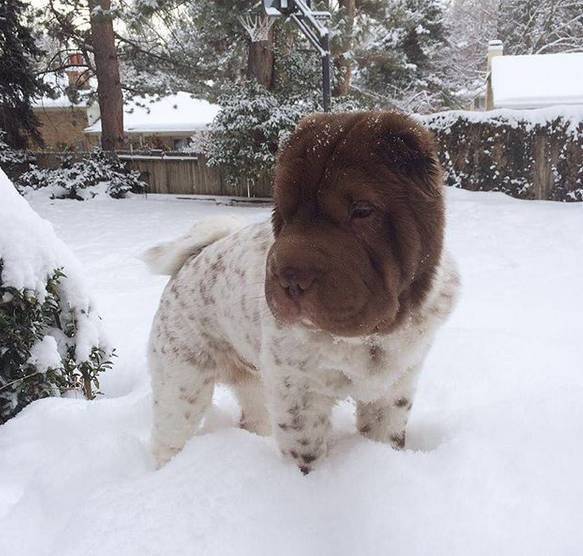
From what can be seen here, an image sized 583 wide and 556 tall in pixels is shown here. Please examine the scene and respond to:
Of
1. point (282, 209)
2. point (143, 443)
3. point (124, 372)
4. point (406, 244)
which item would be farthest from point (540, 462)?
point (124, 372)

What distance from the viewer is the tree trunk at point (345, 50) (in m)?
13.5

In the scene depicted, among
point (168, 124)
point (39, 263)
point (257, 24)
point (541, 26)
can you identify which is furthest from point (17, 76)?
point (541, 26)

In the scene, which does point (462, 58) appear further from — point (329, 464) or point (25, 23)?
point (329, 464)

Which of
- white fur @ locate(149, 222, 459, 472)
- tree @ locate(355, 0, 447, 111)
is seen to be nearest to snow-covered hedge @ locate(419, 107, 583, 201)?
tree @ locate(355, 0, 447, 111)

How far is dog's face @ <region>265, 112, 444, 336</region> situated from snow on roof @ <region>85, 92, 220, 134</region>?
28343 mm

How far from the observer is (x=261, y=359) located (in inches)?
77.7

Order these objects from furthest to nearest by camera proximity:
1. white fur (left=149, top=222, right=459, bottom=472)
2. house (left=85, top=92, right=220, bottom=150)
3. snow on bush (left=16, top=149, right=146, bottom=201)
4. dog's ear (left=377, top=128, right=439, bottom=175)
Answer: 1. house (left=85, top=92, right=220, bottom=150)
2. snow on bush (left=16, top=149, right=146, bottom=201)
3. white fur (left=149, top=222, right=459, bottom=472)
4. dog's ear (left=377, top=128, right=439, bottom=175)

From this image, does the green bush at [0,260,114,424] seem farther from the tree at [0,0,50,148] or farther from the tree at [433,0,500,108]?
the tree at [433,0,500,108]

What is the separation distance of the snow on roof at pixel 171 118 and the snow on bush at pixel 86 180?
12035 mm

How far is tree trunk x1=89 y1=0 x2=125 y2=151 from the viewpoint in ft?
52.8

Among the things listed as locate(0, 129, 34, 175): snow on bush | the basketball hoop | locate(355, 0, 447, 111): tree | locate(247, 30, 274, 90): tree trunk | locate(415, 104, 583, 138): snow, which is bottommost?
locate(0, 129, 34, 175): snow on bush

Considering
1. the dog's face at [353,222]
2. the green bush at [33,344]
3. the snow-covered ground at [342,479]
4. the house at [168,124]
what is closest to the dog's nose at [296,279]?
the dog's face at [353,222]

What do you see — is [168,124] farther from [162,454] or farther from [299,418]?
[299,418]

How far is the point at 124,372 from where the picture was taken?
3969 mm
